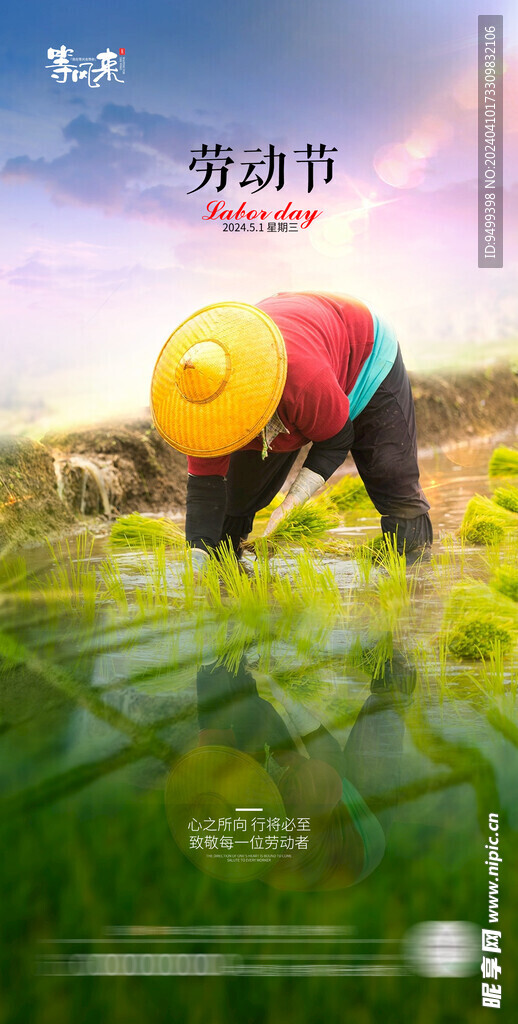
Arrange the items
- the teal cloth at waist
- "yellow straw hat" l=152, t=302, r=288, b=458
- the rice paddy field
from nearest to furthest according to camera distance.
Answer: the rice paddy field → "yellow straw hat" l=152, t=302, r=288, b=458 → the teal cloth at waist

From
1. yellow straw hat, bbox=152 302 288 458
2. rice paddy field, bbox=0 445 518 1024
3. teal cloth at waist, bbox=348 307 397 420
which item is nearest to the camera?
rice paddy field, bbox=0 445 518 1024

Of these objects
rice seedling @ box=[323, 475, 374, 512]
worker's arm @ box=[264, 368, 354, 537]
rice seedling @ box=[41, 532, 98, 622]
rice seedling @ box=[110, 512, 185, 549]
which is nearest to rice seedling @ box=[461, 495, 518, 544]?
rice seedling @ box=[323, 475, 374, 512]

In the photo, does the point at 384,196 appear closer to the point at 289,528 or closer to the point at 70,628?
the point at 289,528

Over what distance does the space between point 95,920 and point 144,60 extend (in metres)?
1.98

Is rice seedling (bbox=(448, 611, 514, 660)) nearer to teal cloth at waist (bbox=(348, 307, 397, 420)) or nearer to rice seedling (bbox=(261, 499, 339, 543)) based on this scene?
rice seedling (bbox=(261, 499, 339, 543))

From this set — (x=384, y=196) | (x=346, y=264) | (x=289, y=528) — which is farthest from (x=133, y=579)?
(x=384, y=196)

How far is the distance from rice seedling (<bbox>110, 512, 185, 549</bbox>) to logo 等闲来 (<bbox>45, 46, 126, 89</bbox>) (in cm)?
106

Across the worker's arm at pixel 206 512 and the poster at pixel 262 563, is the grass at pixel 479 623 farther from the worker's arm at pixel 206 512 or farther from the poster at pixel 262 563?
the worker's arm at pixel 206 512

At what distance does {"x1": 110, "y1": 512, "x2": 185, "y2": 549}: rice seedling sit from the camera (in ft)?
6.24

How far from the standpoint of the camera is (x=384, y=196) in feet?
6.01

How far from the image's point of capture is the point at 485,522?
188 centimetres

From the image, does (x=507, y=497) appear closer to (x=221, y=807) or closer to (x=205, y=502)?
(x=205, y=502)

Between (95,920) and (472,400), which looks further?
(472,400)

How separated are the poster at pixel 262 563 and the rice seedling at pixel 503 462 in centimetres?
6
